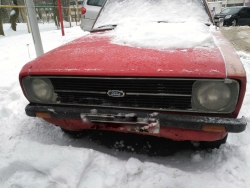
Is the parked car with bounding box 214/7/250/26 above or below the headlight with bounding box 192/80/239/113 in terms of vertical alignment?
below

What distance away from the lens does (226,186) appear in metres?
1.57

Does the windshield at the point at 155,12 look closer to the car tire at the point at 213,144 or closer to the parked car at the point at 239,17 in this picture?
the car tire at the point at 213,144

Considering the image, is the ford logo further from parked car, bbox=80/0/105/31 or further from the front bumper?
parked car, bbox=80/0/105/31

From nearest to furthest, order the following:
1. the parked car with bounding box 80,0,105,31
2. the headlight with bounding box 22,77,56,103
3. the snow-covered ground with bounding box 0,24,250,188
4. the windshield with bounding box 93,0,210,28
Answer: the snow-covered ground with bounding box 0,24,250,188
the headlight with bounding box 22,77,56,103
the windshield with bounding box 93,0,210,28
the parked car with bounding box 80,0,105,31

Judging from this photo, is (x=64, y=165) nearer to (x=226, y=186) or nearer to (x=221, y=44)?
(x=226, y=186)

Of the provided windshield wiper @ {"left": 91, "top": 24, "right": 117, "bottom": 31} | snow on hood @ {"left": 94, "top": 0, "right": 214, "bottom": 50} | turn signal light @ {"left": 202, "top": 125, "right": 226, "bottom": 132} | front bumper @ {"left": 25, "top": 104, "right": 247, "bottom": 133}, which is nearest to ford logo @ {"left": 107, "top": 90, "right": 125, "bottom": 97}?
front bumper @ {"left": 25, "top": 104, "right": 247, "bottom": 133}

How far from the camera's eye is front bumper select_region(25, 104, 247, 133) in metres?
1.52

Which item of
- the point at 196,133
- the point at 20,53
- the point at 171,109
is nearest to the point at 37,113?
the point at 171,109

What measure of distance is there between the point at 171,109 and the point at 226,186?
70cm

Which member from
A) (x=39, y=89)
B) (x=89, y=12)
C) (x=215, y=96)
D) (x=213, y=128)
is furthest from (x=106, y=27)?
(x=89, y=12)

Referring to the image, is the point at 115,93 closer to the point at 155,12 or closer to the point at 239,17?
the point at 155,12

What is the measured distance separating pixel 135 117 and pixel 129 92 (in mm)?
200

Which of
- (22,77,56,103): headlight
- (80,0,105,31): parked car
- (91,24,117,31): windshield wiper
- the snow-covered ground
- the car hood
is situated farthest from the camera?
(80,0,105,31): parked car

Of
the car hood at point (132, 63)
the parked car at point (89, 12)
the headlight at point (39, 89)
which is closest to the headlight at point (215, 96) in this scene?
the car hood at point (132, 63)
